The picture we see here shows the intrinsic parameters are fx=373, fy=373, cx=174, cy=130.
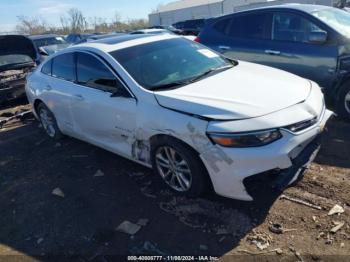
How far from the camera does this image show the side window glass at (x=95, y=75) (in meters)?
4.33

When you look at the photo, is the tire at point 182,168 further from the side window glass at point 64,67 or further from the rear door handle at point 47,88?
the rear door handle at point 47,88

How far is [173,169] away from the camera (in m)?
3.88

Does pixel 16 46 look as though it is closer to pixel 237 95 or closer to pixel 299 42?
pixel 299 42

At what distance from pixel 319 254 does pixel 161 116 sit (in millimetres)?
1862

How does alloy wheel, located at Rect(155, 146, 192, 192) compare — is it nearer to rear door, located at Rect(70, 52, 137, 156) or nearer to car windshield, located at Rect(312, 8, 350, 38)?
rear door, located at Rect(70, 52, 137, 156)

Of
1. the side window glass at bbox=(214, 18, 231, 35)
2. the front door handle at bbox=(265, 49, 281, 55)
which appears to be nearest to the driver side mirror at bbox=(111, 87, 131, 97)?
the front door handle at bbox=(265, 49, 281, 55)

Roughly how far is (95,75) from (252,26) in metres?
3.24

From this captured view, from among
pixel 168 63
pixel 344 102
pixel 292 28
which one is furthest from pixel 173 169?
pixel 292 28

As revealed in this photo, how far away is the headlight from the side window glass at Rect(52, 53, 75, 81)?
2735 millimetres

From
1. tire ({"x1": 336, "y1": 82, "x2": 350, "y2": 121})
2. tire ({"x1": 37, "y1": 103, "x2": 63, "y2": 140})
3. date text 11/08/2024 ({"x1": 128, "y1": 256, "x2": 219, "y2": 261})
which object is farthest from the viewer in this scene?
tire ({"x1": 37, "y1": 103, "x2": 63, "y2": 140})

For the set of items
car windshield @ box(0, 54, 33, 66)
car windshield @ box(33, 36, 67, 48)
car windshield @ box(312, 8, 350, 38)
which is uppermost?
car windshield @ box(312, 8, 350, 38)

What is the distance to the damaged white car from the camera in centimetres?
327

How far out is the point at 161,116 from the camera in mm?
3711

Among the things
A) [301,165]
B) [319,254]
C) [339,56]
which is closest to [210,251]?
[319,254]
